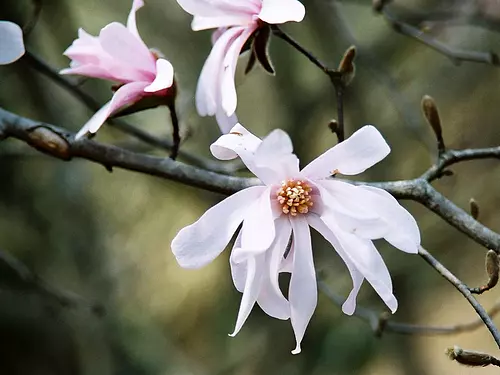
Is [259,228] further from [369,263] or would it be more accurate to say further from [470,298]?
[470,298]

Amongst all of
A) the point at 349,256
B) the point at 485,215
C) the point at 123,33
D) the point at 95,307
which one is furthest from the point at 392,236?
the point at 485,215

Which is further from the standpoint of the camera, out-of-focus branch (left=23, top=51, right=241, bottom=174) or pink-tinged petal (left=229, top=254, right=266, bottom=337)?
out-of-focus branch (left=23, top=51, right=241, bottom=174)

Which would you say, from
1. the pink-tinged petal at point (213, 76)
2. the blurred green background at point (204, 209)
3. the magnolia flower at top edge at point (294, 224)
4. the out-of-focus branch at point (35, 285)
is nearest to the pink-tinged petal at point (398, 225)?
the magnolia flower at top edge at point (294, 224)

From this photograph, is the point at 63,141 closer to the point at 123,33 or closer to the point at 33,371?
the point at 123,33

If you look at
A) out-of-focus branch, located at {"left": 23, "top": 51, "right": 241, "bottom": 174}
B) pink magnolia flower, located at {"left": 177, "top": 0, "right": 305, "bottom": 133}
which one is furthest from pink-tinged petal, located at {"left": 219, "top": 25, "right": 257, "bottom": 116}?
out-of-focus branch, located at {"left": 23, "top": 51, "right": 241, "bottom": 174}

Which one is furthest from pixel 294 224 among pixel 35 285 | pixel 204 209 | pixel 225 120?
pixel 204 209

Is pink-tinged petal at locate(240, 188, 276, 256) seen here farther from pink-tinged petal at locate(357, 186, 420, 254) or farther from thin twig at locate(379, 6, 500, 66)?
thin twig at locate(379, 6, 500, 66)
